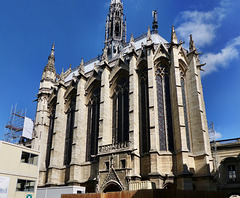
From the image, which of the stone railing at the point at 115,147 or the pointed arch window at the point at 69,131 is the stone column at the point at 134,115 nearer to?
the stone railing at the point at 115,147

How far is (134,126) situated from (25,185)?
40.0 feet

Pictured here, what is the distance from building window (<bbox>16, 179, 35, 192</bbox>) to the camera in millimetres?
21391

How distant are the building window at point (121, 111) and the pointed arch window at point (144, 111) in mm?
2012

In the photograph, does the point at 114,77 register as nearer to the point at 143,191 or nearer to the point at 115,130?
the point at 115,130

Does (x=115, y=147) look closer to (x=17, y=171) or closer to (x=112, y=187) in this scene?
(x=112, y=187)

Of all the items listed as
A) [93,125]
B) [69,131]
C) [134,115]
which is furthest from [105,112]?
[69,131]

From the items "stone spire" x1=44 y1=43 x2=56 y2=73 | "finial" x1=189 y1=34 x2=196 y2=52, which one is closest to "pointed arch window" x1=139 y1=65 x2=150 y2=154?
"finial" x1=189 y1=34 x2=196 y2=52

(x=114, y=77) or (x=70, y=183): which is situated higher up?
(x=114, y=77)

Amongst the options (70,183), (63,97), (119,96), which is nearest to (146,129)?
(119,96)

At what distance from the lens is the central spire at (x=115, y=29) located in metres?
42.8

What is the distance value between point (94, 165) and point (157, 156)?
900cm

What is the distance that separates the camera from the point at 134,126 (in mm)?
24953

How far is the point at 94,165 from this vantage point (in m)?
28.0

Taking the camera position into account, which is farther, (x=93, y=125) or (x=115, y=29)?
(x=115, y=29)
